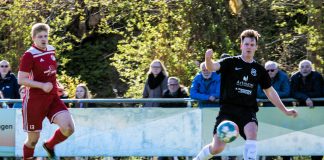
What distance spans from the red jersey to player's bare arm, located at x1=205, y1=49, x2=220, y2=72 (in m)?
2.10

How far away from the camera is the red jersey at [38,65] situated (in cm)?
1091

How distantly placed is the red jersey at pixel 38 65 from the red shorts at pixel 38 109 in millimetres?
94

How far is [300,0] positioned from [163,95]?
18.2 feet

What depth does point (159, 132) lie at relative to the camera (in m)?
13.5

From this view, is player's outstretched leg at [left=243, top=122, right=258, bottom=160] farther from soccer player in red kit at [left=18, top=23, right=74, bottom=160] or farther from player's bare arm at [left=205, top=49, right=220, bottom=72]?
soccer player in red kit at [left=18, top=23, right=74, bottom=160]

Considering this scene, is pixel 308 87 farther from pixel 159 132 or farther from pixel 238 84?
pixel 238 84

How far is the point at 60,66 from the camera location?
22.0 metres

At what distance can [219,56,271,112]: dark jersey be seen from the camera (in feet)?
35.3

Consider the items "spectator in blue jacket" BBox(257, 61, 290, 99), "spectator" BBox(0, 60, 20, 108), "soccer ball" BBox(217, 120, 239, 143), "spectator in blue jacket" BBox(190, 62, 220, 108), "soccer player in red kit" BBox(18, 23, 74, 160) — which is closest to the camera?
"soccer ball" BBox(217, 120, 239, 143)

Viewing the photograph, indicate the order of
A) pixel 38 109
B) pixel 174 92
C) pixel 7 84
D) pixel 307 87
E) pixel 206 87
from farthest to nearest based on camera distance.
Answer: pixel 7 84 → pixel 174 92 → pixel 206 87 → pixel 307 87 → pixel 38 109

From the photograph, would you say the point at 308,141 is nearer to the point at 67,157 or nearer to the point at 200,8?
the point at 67,157

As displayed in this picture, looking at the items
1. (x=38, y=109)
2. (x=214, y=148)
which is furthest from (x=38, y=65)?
(x=214, y=148)

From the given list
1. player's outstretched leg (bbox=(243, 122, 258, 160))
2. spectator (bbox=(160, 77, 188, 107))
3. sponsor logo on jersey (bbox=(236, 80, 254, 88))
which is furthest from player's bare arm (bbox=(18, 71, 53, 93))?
spectator (bbox=(160, 77, 188, 107))

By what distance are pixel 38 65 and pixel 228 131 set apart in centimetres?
257
